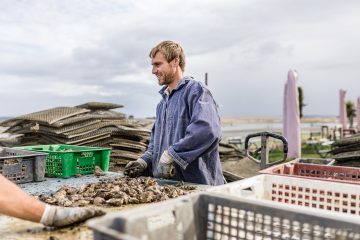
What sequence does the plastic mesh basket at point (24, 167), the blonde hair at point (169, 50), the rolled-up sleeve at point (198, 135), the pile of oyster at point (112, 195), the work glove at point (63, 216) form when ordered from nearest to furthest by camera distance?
the work glove at point (63, 216) → the pile of oyster at point (112, 195) → the plastic mesh basket at point (24, 167) → the rolled-up sleeve at point (198, 135) → the blonde hair at point (169, 50)

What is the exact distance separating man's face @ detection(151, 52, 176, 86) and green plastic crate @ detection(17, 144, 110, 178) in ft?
3.41

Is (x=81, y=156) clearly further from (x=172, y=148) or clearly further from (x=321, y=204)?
(x=321, y=204)

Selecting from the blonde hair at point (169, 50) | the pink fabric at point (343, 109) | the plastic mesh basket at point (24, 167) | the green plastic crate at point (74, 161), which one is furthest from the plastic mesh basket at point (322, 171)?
the pink fabric at point (343, 109)

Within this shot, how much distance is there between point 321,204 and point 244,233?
0.94 metres

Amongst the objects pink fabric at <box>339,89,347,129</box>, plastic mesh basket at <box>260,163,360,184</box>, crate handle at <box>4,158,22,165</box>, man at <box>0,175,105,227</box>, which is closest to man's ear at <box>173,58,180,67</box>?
plastic mesh basket at <box>260,163,360,184</box>

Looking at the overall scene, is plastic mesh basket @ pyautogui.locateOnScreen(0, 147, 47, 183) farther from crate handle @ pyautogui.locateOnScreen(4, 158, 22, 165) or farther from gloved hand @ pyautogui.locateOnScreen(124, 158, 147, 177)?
gloved hand @ pyautogui.locateOnScreen(124, 158, 147, 177)

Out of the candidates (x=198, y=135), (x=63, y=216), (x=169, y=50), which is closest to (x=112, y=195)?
(x=63, y=216)

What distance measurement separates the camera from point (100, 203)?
2787 mm

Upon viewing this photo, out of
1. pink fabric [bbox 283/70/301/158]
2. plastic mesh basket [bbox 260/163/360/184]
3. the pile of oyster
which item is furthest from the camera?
pink fabric [bbox 283/70/301/158]

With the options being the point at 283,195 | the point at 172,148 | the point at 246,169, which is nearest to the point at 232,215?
the point at 283,195

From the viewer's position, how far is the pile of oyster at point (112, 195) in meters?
2.77

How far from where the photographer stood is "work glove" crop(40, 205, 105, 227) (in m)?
2.19

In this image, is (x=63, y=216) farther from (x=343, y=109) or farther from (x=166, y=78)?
(x=343, y=109)

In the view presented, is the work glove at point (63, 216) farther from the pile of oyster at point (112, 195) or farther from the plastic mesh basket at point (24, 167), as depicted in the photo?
the plastic mesh basket at point (24, 167)
